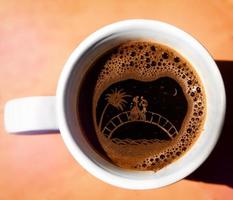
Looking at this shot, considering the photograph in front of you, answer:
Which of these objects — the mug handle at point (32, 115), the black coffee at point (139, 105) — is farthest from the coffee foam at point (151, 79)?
the mug handle at point (32, 115)

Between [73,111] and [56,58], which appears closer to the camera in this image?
[73,111]

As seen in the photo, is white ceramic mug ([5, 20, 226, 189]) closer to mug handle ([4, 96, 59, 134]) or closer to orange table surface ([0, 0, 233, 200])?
mug handle ([4, 96, 59, 134])

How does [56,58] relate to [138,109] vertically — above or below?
above

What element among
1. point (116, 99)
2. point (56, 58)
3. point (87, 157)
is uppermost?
point (56, 58)

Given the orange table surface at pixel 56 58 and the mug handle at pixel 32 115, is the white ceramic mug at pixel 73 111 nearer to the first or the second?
the mug handle at pixel 32 115

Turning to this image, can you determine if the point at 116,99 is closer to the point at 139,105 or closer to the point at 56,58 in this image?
the point at 139,105

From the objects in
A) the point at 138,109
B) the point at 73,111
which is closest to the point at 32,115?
the point at 73,111

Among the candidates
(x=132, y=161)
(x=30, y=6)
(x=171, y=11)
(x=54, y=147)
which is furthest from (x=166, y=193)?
(x=30, y=6)

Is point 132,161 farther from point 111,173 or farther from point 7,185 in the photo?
point 7,185

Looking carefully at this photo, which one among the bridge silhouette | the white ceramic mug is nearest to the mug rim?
the white ceramic mug
